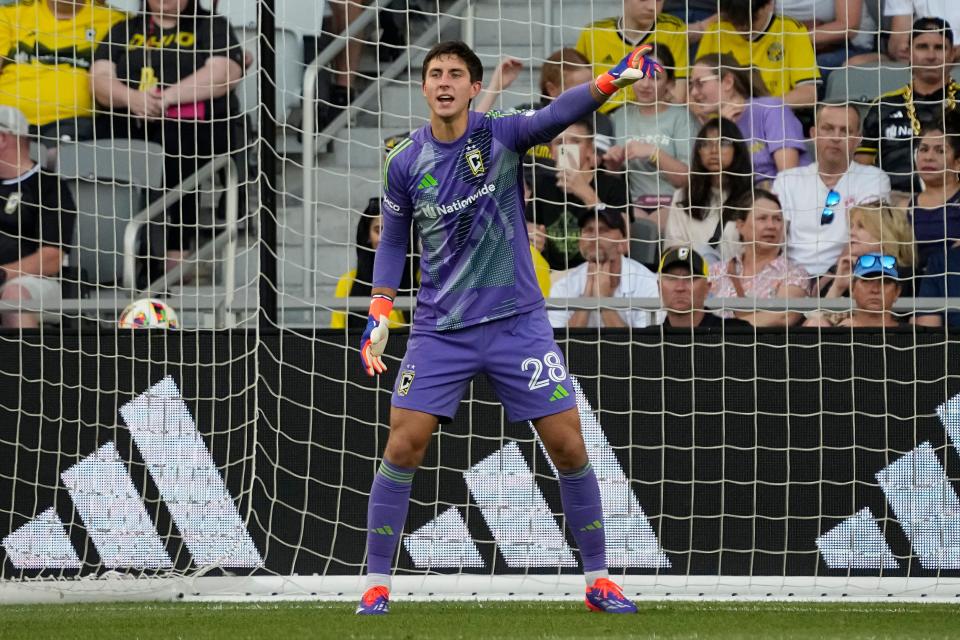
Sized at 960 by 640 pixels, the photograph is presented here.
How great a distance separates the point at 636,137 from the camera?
23.4ft

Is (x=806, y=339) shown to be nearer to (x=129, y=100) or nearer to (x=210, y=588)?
(x=210, y=588)

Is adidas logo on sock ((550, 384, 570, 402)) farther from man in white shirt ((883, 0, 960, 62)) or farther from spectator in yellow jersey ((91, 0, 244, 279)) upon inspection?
man in white shirt ((883, 0, 960, 62))

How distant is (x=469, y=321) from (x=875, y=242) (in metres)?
2.88

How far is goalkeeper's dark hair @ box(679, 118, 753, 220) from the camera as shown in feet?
22.6

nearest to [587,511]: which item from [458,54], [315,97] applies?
[458,54]

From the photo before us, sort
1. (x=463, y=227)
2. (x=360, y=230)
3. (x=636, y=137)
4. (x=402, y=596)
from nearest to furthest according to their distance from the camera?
(x=463, y=227) < (x=402, y=596) < (x=360, y=230) < (x=636, y=137)

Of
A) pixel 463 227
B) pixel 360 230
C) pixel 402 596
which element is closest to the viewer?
pixel 463 227

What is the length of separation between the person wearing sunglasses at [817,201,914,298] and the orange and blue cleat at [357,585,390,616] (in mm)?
3043

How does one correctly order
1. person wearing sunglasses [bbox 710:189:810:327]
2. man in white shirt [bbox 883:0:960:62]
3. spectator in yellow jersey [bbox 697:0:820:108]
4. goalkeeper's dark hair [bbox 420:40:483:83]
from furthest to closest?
man in white shirt [bbox 883:0:960:62]
spectator in yellow jersey [bbox 697:0:820:108]
person wearing sunglasses [bbox 710:189:810:327]
goalkeeper's dark hair [bbox 420:40:483:83]

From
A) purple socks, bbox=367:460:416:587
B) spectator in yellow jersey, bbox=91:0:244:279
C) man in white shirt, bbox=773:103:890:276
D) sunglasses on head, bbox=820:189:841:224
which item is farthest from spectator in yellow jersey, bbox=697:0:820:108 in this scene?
purple socks, bbox=367:460:416:587

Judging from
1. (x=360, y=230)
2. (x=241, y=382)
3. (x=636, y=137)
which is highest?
(x=636, y=137)

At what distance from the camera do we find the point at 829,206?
22.9 feet

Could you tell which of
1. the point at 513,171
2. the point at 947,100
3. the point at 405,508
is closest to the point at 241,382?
the point at 405,508

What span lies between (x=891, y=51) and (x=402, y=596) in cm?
403
